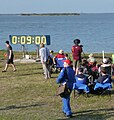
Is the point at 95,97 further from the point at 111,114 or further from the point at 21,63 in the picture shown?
the point at 21,63

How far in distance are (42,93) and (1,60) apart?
10.3 metres

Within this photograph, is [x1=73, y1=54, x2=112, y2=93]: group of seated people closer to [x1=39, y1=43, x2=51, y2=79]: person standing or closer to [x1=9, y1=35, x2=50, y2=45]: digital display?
[x1=39, y1=43, x2=51, y2=79]: person standing

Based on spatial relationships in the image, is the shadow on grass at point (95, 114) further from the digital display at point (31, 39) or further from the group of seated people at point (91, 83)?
the digital display at point (31, 39)

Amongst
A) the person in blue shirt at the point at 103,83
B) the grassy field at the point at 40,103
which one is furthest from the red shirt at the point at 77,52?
the person in blue shirt at the point at 103,83

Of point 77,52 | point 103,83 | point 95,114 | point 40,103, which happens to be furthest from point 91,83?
point 77,52

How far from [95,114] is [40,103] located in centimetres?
198

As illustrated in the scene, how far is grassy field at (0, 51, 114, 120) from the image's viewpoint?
10.8 meters

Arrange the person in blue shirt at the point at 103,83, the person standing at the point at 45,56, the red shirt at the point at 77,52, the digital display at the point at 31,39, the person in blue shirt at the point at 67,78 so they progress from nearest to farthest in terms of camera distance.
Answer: the person in blue shirt at the point at 67,78, the person in blue shirt at the point at 103,83, the person standing at the point at 45,56, the red shirt at the point at 77,52, the digital display at the point at 31,39

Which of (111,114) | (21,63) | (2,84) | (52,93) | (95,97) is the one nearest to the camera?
(111,114)

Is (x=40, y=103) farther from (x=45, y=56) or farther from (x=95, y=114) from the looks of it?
(x=45, y=56)

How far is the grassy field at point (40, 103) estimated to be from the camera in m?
10.8

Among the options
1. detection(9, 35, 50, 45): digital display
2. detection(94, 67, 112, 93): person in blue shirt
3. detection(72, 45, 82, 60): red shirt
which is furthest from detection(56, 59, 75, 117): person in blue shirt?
detection(9, 35, 50, 45): digital display

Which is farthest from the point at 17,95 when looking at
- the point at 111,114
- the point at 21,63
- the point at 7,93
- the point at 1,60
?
the point at 1,60

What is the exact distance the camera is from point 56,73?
720 inches
